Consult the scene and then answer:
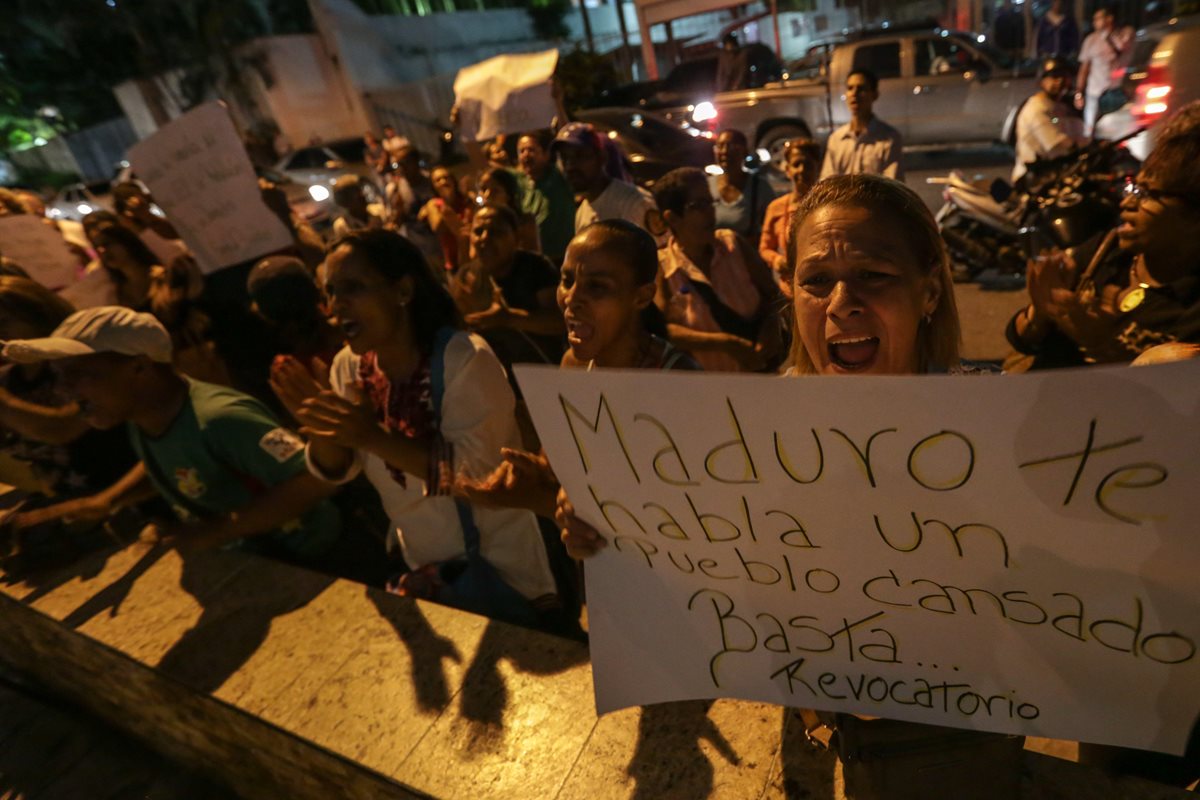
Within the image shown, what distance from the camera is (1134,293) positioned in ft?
6.82

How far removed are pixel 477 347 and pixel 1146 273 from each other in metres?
2.14

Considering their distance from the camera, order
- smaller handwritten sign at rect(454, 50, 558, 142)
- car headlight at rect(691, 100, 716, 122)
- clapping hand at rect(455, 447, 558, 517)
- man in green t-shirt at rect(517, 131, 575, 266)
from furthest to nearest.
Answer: car headlight at rect(691, 100, 716, 122) → smaller handwritten sign at rect(454, 50, 558, 142) → man in green t-shirt at rect(517, 131, 575, 266) → clapping hand at rect(455, 447, 558, 517)

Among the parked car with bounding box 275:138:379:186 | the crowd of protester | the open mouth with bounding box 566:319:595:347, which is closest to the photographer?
the crowd of protester

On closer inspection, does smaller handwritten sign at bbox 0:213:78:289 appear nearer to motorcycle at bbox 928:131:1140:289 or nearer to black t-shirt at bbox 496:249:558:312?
black t-shirt at bbox 496:249:558:312

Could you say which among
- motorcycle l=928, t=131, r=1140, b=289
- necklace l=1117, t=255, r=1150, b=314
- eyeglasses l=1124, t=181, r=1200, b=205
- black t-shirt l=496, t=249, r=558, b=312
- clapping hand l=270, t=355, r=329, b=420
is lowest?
motorcycle l=928, t=131, r=1140, b=289

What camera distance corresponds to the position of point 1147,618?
0.93 metres

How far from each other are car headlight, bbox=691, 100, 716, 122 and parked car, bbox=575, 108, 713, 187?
561 millimetres

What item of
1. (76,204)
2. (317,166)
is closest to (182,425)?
(317,166)

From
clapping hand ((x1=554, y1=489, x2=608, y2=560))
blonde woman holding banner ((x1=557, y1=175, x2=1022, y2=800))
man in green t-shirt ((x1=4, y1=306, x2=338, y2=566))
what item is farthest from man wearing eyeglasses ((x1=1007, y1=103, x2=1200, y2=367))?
man in green t-shirt ((x1=4, y1=306, x2=338, y2=566))

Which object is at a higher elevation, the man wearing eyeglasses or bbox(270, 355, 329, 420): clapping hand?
bbox(270, 355, 329, 420): clapping hand

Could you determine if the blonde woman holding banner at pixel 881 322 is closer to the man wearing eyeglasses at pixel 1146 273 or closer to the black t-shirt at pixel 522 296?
the man wearing eyeglasses at pixel 1146 273

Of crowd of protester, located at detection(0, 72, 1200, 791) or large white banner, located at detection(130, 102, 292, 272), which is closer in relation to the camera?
crowd of protester, located at detection(0, 72, 1200, 791)

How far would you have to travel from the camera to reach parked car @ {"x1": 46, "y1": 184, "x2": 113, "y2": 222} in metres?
15.7

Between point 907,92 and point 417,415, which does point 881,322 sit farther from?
point 907,92
